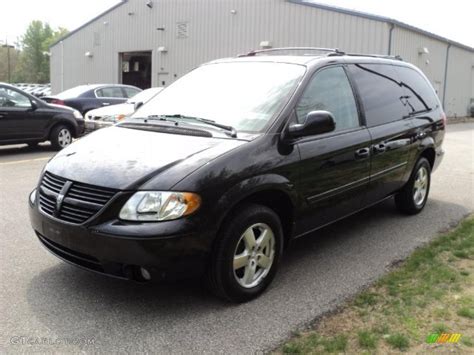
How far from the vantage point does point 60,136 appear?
38.0 ft

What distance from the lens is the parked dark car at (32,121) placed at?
411 inches

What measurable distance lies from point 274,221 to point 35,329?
5.78 feet

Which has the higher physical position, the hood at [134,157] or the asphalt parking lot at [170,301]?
the hood at [134,157]

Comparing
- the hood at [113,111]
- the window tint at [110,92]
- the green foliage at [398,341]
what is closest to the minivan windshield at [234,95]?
the green foliage at [398,341]

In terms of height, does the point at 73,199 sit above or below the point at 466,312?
above

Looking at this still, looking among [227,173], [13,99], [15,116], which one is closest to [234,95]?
[227,173]

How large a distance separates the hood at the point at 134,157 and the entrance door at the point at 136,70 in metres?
27.8

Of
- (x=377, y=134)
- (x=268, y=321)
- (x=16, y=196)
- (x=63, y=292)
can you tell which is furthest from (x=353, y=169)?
(x=16, y=196)

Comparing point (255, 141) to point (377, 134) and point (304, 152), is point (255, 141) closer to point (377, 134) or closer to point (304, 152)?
A: point (304, 152)

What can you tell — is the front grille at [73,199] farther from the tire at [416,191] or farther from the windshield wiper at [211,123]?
the tire at [416,191]

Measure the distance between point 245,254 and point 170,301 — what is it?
643mm

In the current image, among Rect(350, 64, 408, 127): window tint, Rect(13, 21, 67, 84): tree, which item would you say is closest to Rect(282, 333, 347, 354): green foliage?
Rect(350, 64, 408, 127): window tint

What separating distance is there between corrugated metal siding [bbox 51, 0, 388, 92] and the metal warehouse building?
4cm

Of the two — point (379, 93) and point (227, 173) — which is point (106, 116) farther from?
point (227, 173)
